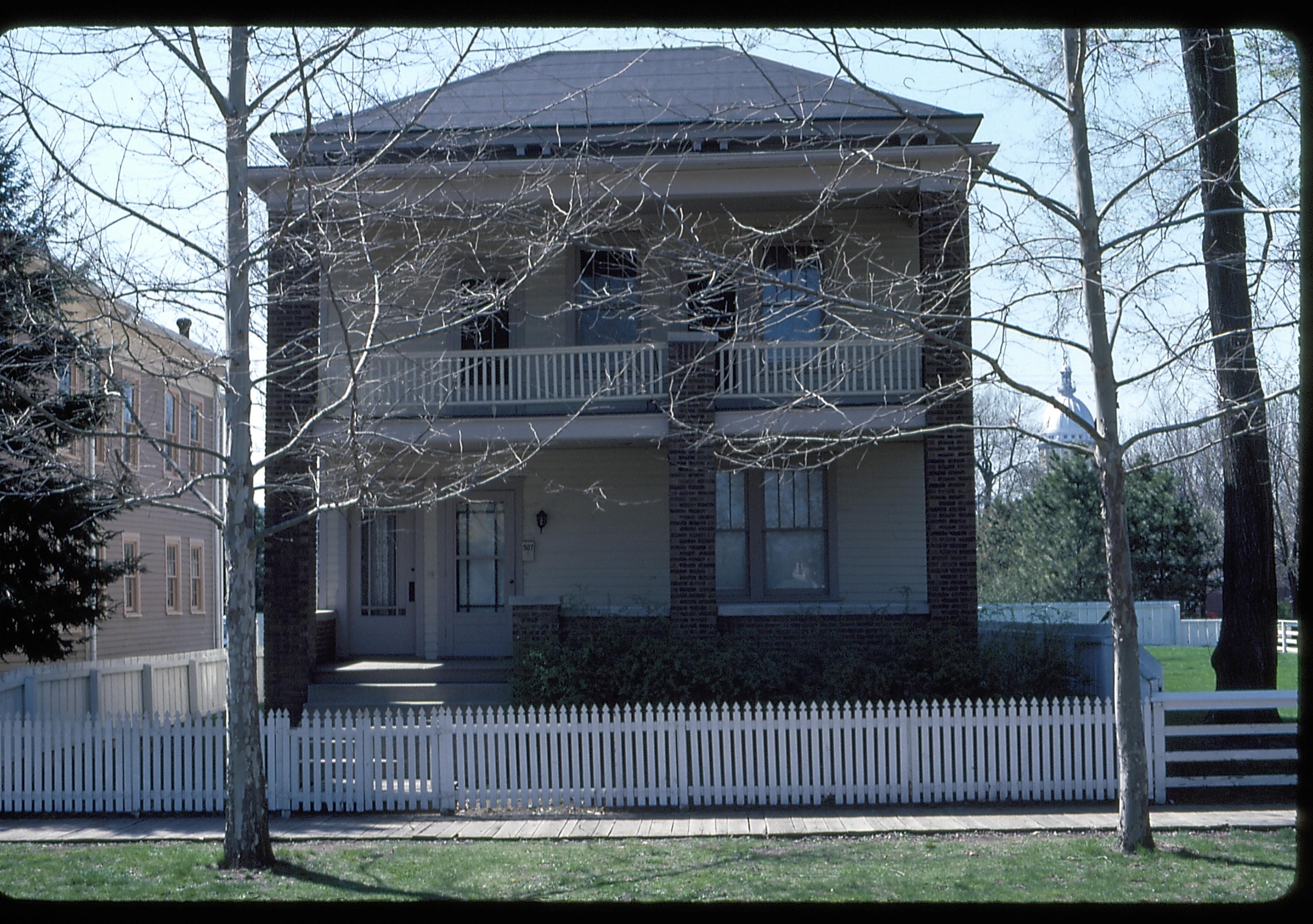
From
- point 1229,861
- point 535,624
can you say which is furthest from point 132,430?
point 1229,861

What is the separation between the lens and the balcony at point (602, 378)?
1412 cm

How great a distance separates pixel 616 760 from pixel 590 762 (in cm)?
29

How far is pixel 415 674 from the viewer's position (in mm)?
14578

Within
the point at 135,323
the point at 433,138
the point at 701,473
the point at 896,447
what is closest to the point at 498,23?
the point at 135,323

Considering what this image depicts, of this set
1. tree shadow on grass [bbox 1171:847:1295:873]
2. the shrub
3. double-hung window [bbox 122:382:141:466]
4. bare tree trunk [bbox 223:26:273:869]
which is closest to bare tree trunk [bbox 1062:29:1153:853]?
tree shadow on grass [bbox 1171:847:1295:873]

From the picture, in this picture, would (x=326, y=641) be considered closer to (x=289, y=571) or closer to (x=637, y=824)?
(x=289, y=571)

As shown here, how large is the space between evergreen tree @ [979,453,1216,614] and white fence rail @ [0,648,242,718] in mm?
18986

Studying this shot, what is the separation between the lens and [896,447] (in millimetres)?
15758

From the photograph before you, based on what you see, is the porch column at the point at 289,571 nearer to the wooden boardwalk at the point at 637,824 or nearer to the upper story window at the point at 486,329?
the upper story window at the point at 486,329

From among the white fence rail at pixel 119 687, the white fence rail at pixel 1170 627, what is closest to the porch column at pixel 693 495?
the white fence rail at pixel 119 687

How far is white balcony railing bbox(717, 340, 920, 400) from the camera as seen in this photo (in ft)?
46.7

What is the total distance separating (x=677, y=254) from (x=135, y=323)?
4037 mm

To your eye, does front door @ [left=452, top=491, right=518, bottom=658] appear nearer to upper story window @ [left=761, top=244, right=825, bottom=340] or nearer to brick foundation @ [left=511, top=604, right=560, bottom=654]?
brick foundation @ [left=511, top=604, right=560, bottom=654]

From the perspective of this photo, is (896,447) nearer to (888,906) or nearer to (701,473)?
(701,473)
